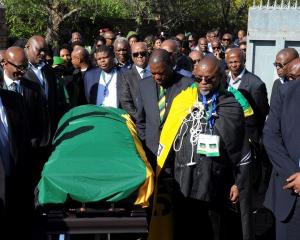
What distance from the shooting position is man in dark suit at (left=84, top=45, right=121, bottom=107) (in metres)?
7.32

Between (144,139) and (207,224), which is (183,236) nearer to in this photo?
(207,224)

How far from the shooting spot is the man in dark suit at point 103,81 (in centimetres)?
732

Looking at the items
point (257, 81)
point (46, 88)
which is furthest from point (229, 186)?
point (46, 88)

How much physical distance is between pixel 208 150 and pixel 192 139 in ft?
0.62

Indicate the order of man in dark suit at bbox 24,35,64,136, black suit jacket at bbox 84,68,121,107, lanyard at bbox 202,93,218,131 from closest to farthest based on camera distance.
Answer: lanyard at bbox 202,93,218,131, man in dark suit at bbox 24,35,64,136, black suit jacket at bbox 84,68,121,107

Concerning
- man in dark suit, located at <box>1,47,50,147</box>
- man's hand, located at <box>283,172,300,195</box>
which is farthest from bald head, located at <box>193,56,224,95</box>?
man in dark suit, located at <box>1,47,50,147</box>

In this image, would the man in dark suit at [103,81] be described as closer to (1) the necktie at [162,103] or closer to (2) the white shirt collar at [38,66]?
(2) the white shirt collar at [38,66]

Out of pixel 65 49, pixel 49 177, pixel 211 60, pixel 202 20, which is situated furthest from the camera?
pixel 202 20

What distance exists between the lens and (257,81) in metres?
6.96

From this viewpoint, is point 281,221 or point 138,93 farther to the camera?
point 138,93

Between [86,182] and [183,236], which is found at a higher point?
[86,182]

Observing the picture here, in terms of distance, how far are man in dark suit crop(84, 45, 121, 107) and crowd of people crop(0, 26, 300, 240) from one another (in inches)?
13.0

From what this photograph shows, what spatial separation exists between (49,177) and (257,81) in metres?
3.56

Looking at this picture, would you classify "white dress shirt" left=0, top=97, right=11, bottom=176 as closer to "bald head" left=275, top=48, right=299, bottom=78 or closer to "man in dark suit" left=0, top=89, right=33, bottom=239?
"man in dark suit" left=0, top=89, right=33, bottom=239
